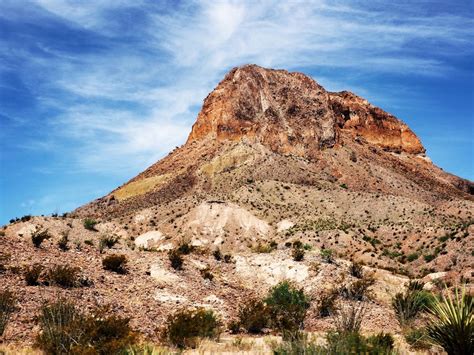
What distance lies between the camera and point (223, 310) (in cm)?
1944

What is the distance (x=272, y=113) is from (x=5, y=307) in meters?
94.2

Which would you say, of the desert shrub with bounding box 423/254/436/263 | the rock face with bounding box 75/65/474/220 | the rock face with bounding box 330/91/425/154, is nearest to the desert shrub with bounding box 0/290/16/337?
Answer: the desert shrub with bounding box 423/254/436/263

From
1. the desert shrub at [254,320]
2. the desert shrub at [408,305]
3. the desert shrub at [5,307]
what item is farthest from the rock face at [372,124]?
the desert shrub at [5,307]

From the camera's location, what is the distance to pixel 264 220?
6756 cm

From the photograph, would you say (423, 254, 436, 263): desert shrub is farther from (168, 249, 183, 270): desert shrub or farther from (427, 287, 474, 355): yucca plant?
(427, 287, 474, 355): yucca plant

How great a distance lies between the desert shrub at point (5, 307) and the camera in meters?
13.1

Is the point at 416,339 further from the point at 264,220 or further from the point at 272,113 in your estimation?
the point at 272,113

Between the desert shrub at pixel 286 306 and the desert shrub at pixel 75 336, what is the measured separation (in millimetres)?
A: 6567

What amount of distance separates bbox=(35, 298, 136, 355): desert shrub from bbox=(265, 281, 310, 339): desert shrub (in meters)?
6.57

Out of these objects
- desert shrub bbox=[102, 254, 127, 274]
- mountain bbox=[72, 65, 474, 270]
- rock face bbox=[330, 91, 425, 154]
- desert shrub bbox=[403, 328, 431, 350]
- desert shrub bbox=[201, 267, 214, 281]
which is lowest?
desert shrub bbox=[403, 328, 431, 350]

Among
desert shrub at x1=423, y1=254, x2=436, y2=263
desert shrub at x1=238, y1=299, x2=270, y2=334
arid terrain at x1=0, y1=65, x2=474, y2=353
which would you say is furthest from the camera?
desert shrub at x1=423, y1=254, x2=436, y2=263

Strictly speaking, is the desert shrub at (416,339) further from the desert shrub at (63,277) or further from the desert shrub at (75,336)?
the desert shrub at (63,277)

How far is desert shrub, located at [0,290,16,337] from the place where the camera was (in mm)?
13077

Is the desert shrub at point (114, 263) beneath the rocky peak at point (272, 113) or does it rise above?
beneath
